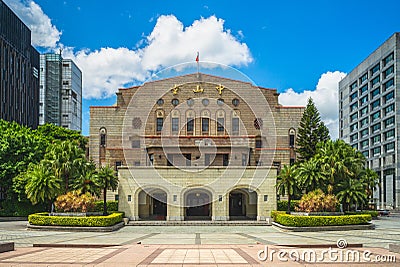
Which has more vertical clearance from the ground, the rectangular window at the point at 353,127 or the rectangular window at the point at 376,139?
the rectangular window at the point at 353,127

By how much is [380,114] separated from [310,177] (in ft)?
153

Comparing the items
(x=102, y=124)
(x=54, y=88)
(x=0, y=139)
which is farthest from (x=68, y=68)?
(x=0, y=139)

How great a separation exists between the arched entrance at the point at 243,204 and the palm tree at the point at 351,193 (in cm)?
834

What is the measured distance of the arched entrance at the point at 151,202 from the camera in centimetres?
4356

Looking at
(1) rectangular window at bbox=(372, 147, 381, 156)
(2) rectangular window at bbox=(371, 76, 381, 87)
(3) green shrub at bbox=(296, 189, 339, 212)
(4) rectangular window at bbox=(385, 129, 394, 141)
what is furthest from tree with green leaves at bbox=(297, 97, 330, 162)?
(2) rectangular window at bbox=(371, 76, 381, 87)

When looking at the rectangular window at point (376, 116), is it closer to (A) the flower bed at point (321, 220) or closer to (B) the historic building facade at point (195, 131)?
(B) the historic building facade at point (195, 131)

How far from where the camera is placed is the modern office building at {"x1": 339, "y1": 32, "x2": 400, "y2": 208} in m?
71.6

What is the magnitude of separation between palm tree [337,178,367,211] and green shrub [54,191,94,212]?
70.4ft

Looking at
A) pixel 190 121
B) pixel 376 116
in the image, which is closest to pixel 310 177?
pixel 190 121

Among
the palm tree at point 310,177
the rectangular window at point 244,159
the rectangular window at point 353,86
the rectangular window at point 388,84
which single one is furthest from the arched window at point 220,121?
the rectangular window at point 353,86

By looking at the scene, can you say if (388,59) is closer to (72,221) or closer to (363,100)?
(363,100)

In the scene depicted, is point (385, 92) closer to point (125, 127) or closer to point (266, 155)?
point (266, 155)

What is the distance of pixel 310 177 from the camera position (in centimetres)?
3791

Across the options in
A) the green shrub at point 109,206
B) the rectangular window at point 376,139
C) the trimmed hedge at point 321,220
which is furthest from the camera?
the rectangular window at point 376,139
